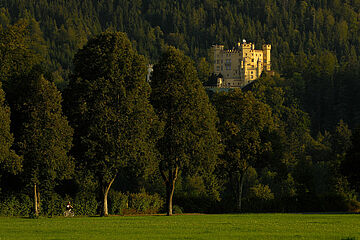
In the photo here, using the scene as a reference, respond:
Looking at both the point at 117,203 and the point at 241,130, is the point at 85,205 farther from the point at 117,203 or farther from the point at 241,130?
the point at 241,130

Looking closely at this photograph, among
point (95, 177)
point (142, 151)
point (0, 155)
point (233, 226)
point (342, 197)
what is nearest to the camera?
point (233, 226)

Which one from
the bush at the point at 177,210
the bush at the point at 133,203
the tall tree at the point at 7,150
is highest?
the tall tree at the point at 7,150

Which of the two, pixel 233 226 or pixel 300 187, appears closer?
pixel 233 226

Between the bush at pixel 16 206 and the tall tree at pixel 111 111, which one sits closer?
the tall tree at pixel 111 111

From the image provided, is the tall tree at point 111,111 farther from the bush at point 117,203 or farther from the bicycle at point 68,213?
the bush at point 117,203

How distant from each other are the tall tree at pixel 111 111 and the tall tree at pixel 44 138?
1525 mm

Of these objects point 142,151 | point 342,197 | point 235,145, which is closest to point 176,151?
point 142,151

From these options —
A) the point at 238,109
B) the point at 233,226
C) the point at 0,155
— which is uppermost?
the point at 238,109

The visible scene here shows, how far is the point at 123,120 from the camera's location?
55125 millimetres

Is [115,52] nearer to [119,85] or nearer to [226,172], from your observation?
[119,85]

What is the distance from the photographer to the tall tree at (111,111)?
5462 centimetres

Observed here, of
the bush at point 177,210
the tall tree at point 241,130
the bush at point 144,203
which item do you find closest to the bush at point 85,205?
the bush at point 144,203

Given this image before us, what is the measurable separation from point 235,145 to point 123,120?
18.6 m

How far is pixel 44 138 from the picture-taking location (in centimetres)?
5381
